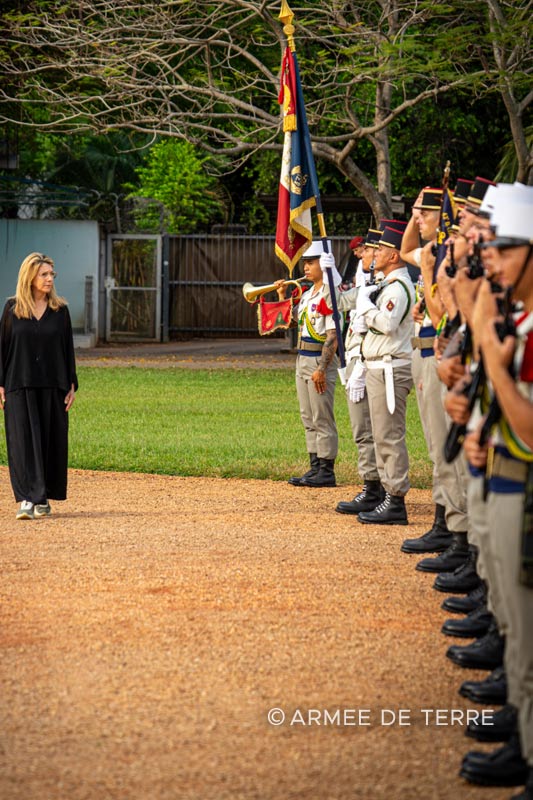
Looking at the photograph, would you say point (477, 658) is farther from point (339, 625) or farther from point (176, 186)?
point (176, 186)

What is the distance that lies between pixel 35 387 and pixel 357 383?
258 cm

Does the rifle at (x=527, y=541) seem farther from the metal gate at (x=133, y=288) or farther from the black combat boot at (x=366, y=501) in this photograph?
the metal gate at (x=133, y=288)

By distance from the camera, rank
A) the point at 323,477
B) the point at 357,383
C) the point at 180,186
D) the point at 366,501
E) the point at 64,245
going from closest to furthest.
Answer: the point at 357,383
the point at 366,501
the point at 323,477
the point at 64,245
the point at 180,186

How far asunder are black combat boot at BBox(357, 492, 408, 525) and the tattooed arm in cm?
185

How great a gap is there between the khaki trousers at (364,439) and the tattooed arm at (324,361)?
592 mm

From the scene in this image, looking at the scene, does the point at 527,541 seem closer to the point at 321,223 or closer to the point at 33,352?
the point at 33,352

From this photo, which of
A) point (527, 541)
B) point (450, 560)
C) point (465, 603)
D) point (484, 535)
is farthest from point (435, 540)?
point (527, 541)

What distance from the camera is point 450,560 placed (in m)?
7.39

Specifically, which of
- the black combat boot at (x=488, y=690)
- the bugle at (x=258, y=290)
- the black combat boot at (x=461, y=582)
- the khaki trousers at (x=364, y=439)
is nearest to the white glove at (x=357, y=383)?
the khaki trousers at (x=364, y=439)

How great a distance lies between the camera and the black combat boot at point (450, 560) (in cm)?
737

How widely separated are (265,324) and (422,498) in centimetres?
278

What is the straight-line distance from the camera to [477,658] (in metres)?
5.43

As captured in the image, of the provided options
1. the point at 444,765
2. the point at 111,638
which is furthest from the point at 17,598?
the point at 444,765

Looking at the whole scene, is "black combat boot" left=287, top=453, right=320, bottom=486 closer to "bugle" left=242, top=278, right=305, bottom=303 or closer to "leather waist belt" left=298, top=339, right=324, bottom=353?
"leather waist belt" left=298, top=339, right=324, bottom=353
